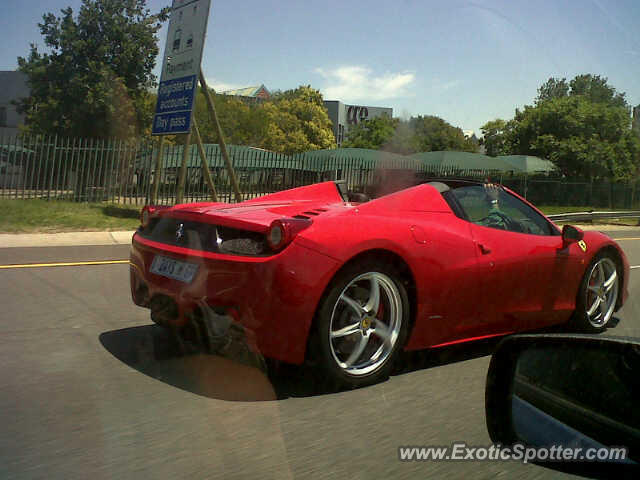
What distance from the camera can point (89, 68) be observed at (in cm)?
3000

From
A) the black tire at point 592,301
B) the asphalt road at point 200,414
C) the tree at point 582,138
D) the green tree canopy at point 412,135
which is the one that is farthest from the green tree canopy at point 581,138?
the asphalt road at point 200,414

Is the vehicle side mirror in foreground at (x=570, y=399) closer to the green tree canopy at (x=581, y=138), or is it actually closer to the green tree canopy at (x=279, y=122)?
the green tree canopy at (x=581, y=138)

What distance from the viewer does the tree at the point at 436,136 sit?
179 ft

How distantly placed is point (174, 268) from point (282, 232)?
0.81 metres

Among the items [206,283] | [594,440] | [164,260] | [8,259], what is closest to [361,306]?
[206,283]

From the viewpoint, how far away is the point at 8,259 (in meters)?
8.70

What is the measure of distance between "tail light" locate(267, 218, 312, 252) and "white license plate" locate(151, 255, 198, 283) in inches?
20.5

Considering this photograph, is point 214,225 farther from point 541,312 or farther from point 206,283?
point 541,312

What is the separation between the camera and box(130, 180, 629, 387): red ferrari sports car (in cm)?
360

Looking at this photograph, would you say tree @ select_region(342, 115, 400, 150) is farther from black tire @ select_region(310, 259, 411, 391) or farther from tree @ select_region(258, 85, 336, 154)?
black tire @ select_region(310, 259, 411, 391)

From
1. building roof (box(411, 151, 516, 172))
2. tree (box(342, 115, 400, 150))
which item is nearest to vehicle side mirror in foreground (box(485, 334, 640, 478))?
building roof (box(411, 151, 516, 172))

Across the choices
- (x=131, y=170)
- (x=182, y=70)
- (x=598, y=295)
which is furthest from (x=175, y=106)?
(x=598, y=295)

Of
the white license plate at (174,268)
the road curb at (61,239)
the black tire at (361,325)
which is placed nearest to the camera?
the black tire at (361,325)

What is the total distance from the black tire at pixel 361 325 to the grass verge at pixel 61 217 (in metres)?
10.3
